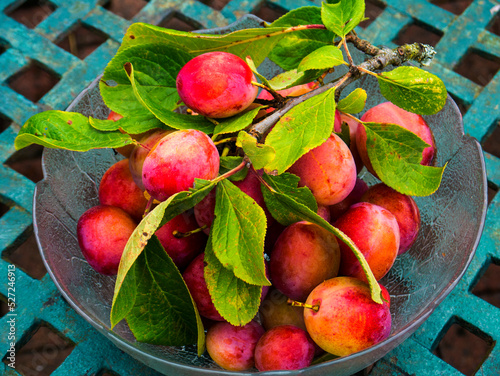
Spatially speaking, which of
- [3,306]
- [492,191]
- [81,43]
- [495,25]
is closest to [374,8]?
[495,25]

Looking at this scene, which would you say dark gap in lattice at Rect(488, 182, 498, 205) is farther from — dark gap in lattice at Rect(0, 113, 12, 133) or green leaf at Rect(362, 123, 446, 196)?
dark gap in lattice at Rect(0, 113, 12, 133)

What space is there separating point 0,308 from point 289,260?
0.49 meters

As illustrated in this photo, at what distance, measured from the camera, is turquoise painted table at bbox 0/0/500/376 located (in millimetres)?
686

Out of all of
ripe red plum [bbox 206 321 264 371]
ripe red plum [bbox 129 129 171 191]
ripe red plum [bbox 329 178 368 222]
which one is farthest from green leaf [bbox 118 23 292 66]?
ripe red plum [bbox 206 321 264 371]

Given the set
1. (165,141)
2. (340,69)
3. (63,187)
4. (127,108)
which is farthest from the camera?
(340,69)

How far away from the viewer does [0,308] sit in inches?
29.8

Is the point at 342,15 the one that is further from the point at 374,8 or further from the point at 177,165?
the point at 374,8

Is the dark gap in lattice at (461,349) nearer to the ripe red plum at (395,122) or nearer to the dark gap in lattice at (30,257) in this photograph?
the ripe red plum at (395,122)

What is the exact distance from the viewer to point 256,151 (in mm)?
446

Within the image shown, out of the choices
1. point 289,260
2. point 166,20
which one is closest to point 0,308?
point 289,260

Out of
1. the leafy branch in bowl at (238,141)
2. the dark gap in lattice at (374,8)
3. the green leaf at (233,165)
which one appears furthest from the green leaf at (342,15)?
the dark gap in lattice at (374,8)

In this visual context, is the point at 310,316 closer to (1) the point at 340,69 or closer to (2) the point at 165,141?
(2) the point at 165,141

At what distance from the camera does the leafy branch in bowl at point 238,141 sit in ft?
1.57

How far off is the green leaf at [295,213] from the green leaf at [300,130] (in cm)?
3
